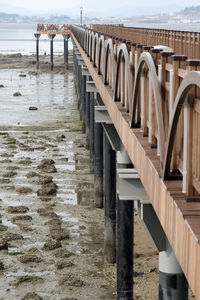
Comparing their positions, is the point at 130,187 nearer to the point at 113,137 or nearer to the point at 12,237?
the point at 113,137

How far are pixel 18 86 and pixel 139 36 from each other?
46784mm

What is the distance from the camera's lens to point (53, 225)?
64.1 feet

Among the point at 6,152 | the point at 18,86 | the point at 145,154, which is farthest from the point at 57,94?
the point at 145,154

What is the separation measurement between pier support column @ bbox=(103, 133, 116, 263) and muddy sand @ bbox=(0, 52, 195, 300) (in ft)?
1.19

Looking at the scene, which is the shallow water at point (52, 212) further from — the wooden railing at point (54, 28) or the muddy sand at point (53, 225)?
the wooden railing at point (54, 28)

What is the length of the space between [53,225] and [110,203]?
292 cm

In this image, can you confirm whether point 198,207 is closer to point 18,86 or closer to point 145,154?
point 145,154

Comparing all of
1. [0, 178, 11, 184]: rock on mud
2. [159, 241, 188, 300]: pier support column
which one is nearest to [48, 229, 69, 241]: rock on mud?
[0, 178, 11, 184]: rock on mud

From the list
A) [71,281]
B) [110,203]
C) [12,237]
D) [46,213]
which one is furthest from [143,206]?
[46,213]

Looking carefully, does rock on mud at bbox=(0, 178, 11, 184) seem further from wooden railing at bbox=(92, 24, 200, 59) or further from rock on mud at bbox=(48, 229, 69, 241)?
wooden railing at bbox=(92, 24, 200, 59)

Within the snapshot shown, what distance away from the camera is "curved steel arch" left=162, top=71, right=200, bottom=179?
4.28 meters

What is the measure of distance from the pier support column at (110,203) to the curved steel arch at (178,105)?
11.6 meters

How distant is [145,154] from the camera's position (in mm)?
6852

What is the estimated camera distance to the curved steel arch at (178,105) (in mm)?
4281
